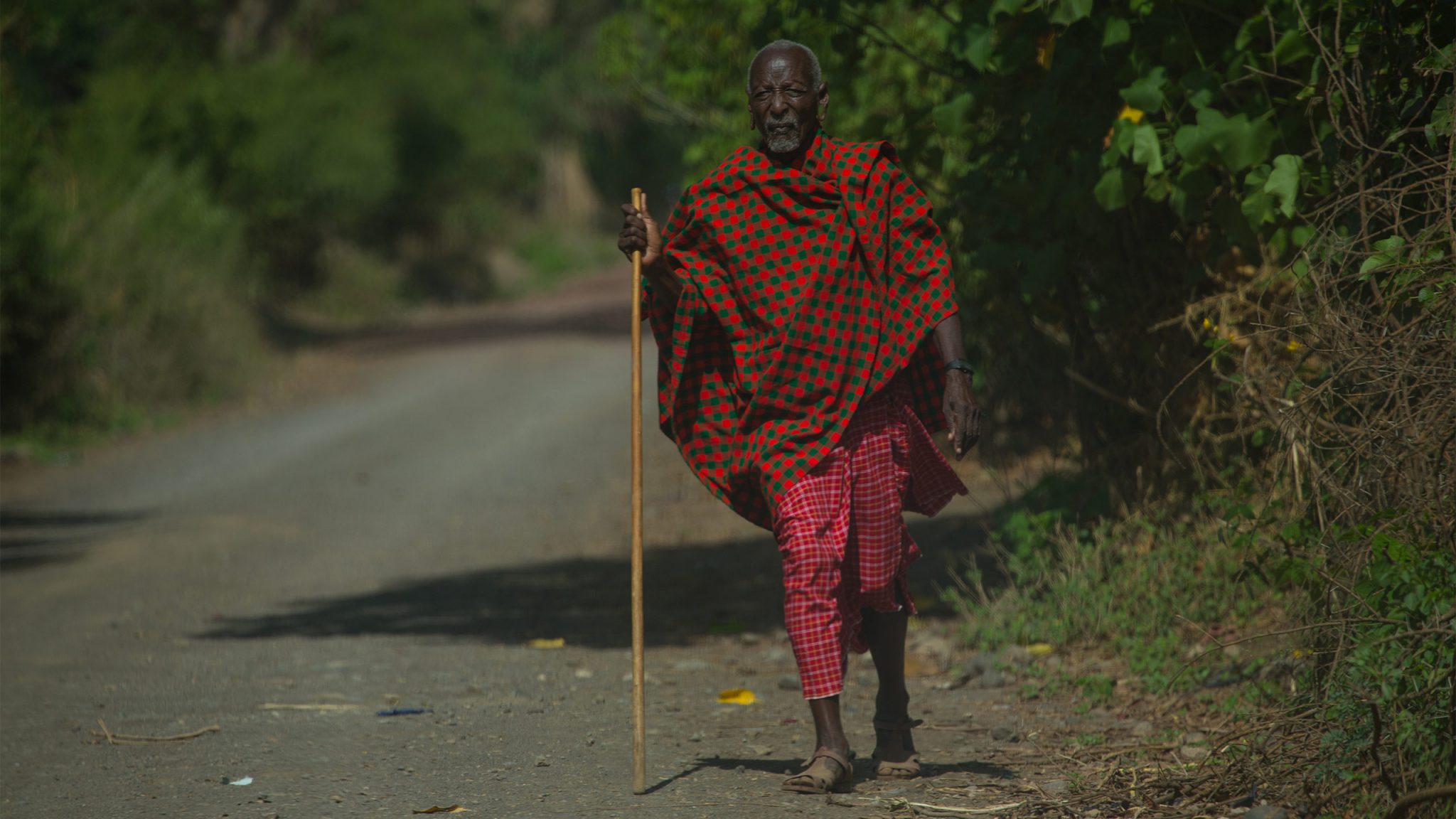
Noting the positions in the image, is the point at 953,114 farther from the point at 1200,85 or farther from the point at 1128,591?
the point at 1128,591

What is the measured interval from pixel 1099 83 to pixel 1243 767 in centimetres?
285

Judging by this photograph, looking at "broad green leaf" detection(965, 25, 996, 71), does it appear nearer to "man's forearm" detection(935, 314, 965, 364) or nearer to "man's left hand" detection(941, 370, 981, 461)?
"man's forearm" detection(935, 314, 965, 364)

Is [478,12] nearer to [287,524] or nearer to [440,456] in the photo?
[440,456]

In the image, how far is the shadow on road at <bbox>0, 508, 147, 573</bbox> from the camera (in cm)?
1014

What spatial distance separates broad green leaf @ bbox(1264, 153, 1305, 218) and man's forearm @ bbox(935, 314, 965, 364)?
46.6 inches

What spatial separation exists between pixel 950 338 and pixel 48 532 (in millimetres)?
8742

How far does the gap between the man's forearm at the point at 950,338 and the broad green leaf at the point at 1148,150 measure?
4.25 ft

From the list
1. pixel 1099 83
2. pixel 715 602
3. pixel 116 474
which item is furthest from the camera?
pixel 116 474

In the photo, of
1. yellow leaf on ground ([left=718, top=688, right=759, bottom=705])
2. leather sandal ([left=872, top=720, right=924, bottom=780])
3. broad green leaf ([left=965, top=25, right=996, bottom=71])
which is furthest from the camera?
yellow leaf on ground ([left=718, top=688, right=759, bottom=705])

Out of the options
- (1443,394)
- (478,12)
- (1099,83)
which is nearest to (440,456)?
(1099,83)

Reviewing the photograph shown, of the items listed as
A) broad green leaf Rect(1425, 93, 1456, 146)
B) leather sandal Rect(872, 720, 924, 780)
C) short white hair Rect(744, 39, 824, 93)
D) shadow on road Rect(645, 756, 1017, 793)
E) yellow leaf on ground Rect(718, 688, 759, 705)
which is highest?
short white hair Rect(744, 39, 824, 93)

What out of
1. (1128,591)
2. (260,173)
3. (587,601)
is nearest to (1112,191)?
(1128,591)

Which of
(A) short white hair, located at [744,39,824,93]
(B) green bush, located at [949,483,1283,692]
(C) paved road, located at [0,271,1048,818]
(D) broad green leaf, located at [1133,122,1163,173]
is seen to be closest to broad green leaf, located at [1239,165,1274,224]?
(D) broad green leaf, located at [1133,122,1163,173]

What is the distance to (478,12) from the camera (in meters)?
41.9
